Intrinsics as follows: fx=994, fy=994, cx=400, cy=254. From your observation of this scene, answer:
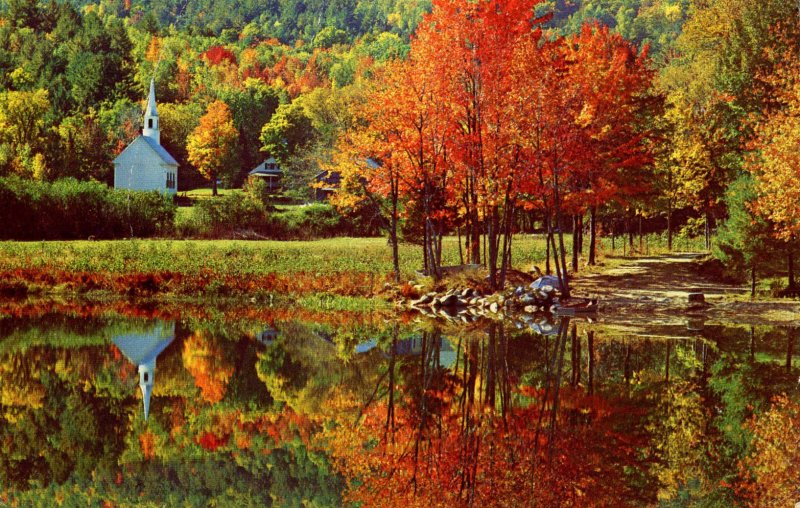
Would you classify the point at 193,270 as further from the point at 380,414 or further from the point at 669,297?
the point at 380,414

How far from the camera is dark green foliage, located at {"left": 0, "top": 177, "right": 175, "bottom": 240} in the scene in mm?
50562

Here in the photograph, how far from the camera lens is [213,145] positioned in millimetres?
101438

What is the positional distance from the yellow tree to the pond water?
75354 millimetres

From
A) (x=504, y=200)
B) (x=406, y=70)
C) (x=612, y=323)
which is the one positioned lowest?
(x=612, y=323)

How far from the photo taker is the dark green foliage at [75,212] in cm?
5056

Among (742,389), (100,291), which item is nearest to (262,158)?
(100,291)

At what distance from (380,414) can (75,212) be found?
42.4 meters

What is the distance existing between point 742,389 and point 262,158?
99325 mm

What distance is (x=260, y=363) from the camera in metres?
19.6

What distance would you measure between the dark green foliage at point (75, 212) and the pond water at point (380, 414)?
92.0ft

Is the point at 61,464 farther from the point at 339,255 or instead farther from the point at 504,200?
the point at 339,255

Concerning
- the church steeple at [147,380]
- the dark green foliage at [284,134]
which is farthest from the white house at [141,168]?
the church steeple at [147,380]

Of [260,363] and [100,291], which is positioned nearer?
[260,363]

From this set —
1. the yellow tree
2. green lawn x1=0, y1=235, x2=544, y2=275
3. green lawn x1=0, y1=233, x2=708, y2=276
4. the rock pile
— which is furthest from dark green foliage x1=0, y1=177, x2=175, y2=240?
the yellow tree
